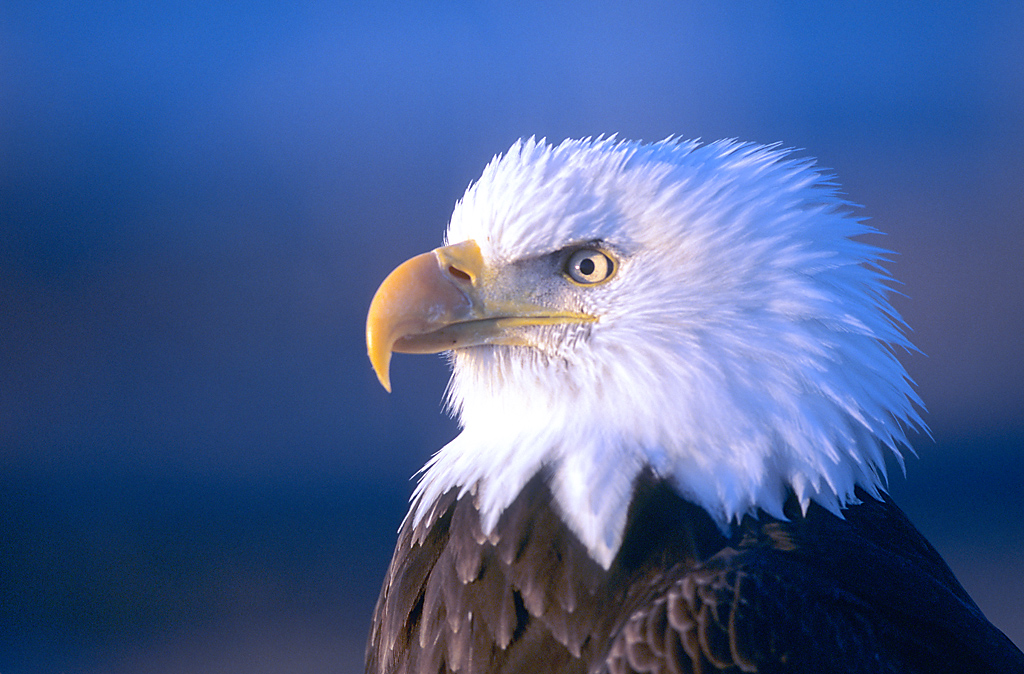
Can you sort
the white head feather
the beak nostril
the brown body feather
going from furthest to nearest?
1. the beak nostril
2. the white head feather
3. the brown body feather

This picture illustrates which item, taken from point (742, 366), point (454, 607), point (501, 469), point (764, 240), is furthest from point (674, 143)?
point (454, 607)

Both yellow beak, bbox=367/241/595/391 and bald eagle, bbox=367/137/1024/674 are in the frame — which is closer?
bald eagle, bbox=367/137/1024/674

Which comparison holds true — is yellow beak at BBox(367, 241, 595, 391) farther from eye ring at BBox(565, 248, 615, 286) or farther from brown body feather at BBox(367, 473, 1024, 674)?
brown body feather at BBox(367, 473, 1024, 674)

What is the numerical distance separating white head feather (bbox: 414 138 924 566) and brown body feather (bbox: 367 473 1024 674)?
0.03 meters

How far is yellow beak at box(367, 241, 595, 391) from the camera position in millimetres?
995

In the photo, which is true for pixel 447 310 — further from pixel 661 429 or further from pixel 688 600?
pixel 688 600

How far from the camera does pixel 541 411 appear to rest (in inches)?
39.8

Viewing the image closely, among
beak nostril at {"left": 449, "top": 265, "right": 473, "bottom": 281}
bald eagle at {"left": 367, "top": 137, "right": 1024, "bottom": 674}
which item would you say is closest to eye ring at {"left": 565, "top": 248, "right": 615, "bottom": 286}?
bald eagle at {"left": 367, "top": 137, "right": 1024, "bottom": 674}

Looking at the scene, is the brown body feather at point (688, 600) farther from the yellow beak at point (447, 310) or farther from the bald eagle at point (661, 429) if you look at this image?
the yellow beak at point (447, 310)

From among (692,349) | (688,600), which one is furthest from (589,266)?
(688,600)

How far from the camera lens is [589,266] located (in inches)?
39.1

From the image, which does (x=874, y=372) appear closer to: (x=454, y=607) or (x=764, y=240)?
(x=764, y=240)

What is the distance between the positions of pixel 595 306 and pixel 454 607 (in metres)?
0.37

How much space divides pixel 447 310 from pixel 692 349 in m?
0.29
